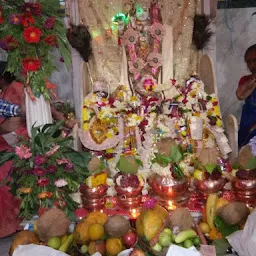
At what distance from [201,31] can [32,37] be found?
2877 mm

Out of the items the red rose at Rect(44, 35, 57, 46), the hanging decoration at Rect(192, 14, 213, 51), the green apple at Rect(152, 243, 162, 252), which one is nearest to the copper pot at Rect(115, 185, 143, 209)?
the green apple at Rect(152, 243, 162, 252)

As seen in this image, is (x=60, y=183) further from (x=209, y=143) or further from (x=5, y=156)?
(x=209, y=143)

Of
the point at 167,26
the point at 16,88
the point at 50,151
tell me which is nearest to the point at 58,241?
the point at 50,151

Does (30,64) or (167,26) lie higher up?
(167,26)

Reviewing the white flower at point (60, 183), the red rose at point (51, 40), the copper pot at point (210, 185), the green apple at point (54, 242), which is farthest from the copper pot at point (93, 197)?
the red rose at point (51, 40)

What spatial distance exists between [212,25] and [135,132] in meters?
1.92

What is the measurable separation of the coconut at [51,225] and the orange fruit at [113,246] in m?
0.31

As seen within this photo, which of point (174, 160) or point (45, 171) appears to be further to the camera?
point (174, 160)

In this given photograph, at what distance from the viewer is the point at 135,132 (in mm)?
4332

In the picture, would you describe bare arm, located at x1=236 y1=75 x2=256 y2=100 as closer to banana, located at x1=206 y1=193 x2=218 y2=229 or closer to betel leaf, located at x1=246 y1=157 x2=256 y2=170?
betel leaf, located at x1=246 y1=157 x2=256 y2=170

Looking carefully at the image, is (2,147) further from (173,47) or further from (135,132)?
(173,47)

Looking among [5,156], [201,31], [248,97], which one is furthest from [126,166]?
[201,31]

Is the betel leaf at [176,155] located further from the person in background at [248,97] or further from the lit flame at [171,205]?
the person in background at [248,97]

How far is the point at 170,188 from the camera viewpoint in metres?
3.22
